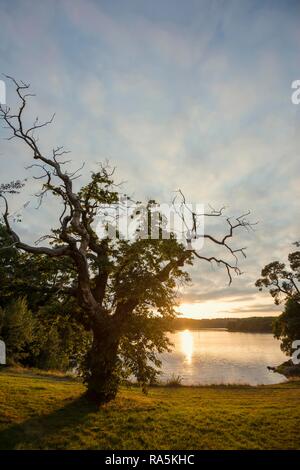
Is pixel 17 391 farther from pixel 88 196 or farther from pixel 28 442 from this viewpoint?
pixel 88 196

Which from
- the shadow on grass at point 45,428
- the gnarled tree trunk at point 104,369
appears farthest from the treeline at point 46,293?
the shadow on grass at point 45,428

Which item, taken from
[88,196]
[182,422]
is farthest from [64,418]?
[88,196]

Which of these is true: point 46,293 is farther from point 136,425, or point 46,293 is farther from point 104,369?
point 136,425

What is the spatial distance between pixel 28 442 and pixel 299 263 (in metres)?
43.9

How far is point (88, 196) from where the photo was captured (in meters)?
19.4

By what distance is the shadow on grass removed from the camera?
474 inches

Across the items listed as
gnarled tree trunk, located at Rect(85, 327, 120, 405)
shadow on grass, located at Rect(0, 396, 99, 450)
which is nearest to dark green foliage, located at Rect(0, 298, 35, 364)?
gnarled tree trunk, located at Rect(85, 327, 120, 405)

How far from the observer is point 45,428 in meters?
13.5

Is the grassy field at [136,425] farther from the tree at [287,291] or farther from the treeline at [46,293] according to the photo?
the tree at [287,291]

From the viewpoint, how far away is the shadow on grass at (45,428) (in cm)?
1203

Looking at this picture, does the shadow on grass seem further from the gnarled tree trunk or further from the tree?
the tree

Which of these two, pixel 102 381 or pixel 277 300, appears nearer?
pixel 102 381

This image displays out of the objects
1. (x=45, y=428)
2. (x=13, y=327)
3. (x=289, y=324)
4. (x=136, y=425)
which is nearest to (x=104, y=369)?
(x=136, y=425)

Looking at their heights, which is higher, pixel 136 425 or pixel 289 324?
pixel 289 324
